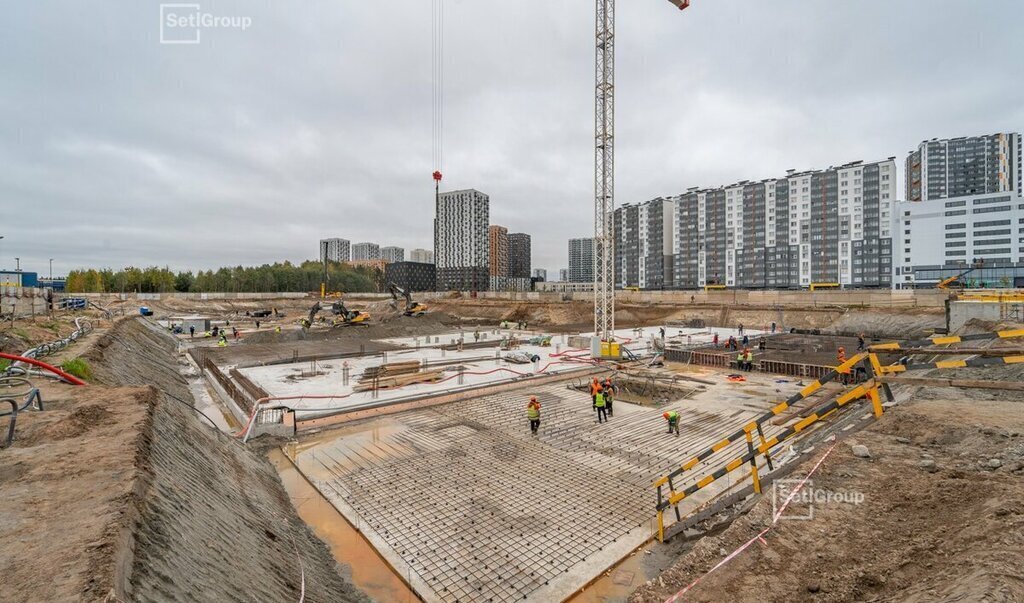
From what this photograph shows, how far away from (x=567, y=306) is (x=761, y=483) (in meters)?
48.3

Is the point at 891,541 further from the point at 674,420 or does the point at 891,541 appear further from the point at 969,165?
the point at 969,165

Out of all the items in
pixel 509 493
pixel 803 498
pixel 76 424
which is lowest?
pixel 509 493

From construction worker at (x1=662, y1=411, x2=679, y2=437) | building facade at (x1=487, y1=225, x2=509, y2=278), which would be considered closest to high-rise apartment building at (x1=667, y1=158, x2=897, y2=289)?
building facade at (x1=487, y1=225, x2=509, y2=278)

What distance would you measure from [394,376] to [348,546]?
11706 millimetres

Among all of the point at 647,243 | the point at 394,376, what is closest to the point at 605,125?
the point at 394,376

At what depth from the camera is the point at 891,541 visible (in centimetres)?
482

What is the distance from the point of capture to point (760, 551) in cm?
496

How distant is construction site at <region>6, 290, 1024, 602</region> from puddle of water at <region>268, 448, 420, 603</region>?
38 mm

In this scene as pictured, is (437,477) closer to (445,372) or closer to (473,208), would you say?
Result: (445,372)

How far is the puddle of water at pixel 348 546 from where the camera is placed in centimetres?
568

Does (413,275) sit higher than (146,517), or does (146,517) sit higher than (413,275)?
(413,275)

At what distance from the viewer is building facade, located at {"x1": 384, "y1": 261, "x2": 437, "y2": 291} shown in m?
119

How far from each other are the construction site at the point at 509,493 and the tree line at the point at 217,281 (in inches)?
3799

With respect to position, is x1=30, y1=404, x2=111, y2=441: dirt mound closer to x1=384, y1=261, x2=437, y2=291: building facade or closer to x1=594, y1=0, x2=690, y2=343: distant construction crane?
x1=594, y1=0, x2=690, y2=343: distant construction crane
